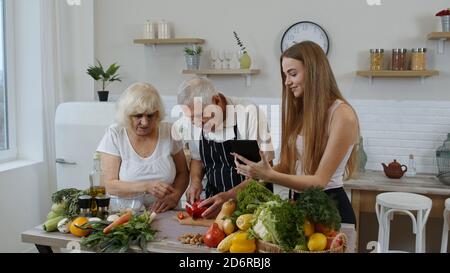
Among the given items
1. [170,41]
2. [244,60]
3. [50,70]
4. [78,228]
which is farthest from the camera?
[170,41]

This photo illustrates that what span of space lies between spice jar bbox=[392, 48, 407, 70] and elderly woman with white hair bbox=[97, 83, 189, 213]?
5.70ft

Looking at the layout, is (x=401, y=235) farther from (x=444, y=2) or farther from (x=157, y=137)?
(x=157, y=137)

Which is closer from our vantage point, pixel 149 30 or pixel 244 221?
pixel 244 221

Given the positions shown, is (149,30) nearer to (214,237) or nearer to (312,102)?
(312,102)

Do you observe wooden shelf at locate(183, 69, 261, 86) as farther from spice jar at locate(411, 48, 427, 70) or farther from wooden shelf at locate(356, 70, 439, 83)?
spice jar at locate(411, 48, 427, 70)

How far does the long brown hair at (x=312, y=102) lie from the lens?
1306 millimetres

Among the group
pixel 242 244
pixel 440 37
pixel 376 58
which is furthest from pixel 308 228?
pixel 440 37

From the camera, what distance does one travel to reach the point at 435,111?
2.82 meters

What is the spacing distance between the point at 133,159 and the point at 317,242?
2.84ft

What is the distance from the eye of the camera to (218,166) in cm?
162

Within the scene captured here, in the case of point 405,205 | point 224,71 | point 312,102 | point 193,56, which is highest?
point 193,56
